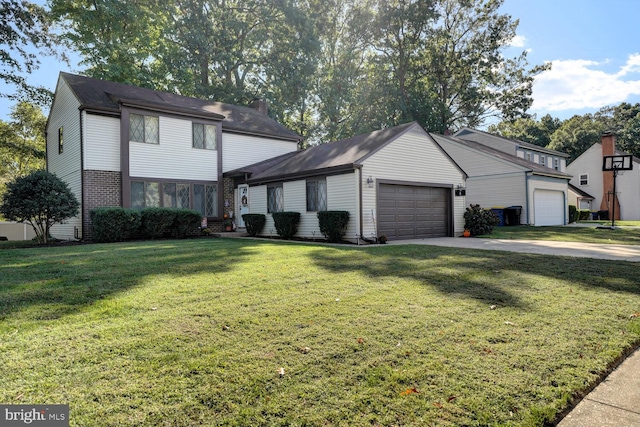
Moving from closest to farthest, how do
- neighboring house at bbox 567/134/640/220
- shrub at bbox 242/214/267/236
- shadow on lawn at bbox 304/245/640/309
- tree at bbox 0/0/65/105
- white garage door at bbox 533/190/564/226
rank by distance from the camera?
shadow on lawn at bbox 304/245/640/309, shrub at bbox 242/214/267/236, tree at bbox 0/0/65/105, white garage door at bbox 533/190/564/226, neighboring house at bbox 567/134/640/220

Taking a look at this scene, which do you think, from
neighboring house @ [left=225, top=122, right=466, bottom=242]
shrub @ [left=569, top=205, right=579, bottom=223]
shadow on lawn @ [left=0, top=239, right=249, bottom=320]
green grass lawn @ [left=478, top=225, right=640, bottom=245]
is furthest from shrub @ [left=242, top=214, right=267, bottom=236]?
shrub @ [left=569, top=205, right=579, bottom=223]

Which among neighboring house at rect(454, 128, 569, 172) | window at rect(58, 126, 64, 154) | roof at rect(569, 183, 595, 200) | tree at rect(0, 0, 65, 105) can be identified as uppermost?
tree at rect(0, 0, 65, 105)

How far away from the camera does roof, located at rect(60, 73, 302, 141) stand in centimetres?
1420

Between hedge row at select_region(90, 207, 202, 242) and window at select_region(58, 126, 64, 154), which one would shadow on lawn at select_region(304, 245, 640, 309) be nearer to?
hedge row at select_region(90, 207, 202, 242)

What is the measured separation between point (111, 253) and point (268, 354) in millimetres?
7082

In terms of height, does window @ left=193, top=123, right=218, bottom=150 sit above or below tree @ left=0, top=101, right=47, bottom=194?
below

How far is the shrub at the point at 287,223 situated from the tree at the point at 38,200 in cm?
685

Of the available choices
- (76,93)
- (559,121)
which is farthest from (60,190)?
(559,121)

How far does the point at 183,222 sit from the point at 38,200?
14.4 ft

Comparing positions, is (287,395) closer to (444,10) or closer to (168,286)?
(168,286)

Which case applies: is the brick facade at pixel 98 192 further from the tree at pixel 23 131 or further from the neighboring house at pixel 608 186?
the neighboring house at pixel 608 186

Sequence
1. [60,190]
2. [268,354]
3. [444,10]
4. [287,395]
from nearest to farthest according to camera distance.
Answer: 1. [287,395]
2. [268,354]
3. [60,190]
4. [444,10]

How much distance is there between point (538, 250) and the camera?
9180 mm

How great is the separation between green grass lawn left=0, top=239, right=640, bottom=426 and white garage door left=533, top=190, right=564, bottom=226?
1721 centimetres
